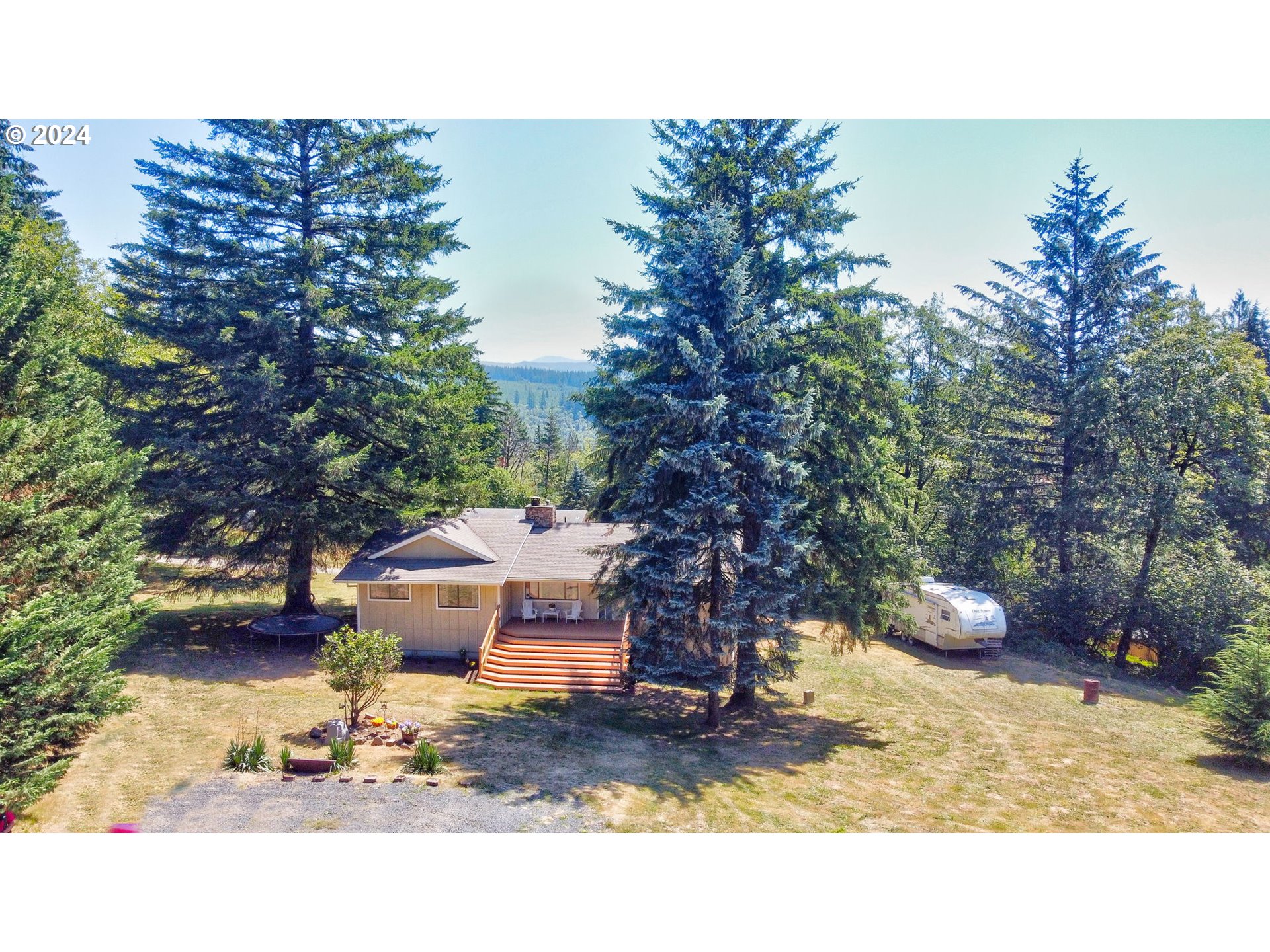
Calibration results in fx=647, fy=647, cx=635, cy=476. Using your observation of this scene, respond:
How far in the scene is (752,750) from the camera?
40.1 ft

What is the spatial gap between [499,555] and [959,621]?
532 inches

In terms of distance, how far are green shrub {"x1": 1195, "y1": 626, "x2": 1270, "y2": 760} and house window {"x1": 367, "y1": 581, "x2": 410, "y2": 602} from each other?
59.1 ft

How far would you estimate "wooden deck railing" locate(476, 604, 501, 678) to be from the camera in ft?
51.5

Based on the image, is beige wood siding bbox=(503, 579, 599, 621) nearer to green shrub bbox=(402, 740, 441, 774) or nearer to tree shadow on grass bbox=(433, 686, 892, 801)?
tree shadow on grass bbox=(433, 686, 892, 801)

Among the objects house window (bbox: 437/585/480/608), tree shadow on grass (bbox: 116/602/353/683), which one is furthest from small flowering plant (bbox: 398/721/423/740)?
house window (bbox: 437/585/480/608)

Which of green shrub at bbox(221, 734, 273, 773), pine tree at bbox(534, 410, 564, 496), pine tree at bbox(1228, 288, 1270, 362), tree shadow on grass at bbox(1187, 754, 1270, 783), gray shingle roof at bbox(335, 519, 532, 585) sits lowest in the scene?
tree shadow on grass at bbox(1187, 754, 1270, 783)

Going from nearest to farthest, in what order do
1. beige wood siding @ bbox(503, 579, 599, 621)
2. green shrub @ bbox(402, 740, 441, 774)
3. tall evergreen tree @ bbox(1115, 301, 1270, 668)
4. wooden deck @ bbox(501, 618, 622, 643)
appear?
green shrub @ bbox(402, 740, 441, 774) < wooden deck @ bbox(501, 618, 622, 643) < beige wood siding @ bbox(503, 579, 599, 621) < tall evergreen tree @ bbox(1115, 301, 1270, 668)

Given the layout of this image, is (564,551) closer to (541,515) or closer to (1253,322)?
(541,515)

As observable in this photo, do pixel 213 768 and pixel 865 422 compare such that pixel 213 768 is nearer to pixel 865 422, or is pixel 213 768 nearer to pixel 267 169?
pixel 865 422

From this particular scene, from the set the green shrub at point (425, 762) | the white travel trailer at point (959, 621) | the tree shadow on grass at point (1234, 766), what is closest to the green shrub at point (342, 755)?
the green shrub at point (425, 762)

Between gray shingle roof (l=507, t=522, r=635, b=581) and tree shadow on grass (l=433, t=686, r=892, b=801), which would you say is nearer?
tree shadow on grass (l=433, t=686, r=892, b=801)

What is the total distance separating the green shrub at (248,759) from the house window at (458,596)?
748 cm

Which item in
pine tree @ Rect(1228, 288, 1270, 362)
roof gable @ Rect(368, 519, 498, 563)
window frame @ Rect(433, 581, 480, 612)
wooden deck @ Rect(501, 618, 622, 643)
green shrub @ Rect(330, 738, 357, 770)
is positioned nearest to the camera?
green shrub @ Rect(330, 738, 357, 770)

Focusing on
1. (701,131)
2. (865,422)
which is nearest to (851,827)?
(865,422)
